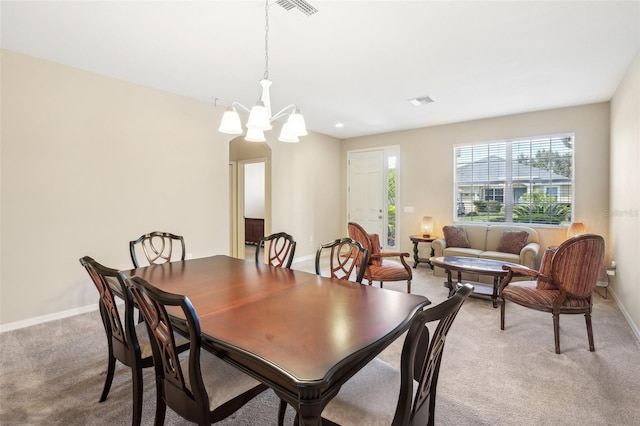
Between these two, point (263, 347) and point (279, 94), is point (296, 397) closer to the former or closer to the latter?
point (263, 347)

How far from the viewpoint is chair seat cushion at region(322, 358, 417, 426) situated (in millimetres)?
1204

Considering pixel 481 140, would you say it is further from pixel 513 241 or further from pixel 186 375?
pixel 186 375

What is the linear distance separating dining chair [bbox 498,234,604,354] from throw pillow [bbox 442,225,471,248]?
2.54 m

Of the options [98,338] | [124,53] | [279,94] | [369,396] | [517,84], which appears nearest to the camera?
[369,396]

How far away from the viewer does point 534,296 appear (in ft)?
9.08

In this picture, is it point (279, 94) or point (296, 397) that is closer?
point (296, 397)

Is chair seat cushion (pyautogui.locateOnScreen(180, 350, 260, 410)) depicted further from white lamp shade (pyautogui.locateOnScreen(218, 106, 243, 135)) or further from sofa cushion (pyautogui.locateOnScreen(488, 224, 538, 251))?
sofa cushion (pyautogui.locateOnScreen(488, 224, 538, 251))

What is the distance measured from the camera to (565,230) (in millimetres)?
4906

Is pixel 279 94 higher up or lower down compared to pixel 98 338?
higher up

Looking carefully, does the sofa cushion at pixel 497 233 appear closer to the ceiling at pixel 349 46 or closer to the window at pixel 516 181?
the window at pixel 516 181

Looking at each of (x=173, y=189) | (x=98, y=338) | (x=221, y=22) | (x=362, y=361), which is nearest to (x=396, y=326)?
(x=362, y=361)

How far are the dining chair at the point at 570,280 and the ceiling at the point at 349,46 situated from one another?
1.78 m

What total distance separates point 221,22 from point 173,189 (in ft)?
7.84

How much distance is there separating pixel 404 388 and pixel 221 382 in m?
0.84
